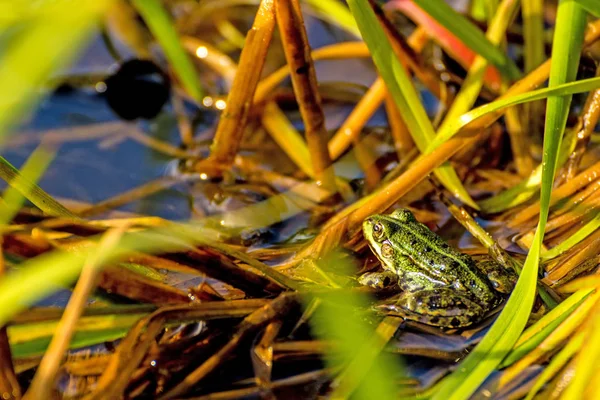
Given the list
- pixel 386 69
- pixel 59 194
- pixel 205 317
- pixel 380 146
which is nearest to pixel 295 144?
pixel 380 146

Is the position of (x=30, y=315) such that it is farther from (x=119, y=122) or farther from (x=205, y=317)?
(x=119, y=122)

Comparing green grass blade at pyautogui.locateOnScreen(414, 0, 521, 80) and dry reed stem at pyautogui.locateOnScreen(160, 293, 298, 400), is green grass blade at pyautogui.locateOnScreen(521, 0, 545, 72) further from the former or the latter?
dry reed stem at pyautogui.locateOnScreen(160, 293, 298, 400)

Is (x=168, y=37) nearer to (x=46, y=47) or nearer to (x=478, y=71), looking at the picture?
(x=478, y=71)

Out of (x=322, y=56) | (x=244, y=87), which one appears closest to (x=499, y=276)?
(x=244, y=87)

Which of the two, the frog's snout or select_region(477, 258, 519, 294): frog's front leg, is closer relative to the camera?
select_region(477, 258, 519, 294): frog's front leg

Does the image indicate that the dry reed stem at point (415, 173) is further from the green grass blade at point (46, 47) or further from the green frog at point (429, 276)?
the green grass blade at point (46, 47)

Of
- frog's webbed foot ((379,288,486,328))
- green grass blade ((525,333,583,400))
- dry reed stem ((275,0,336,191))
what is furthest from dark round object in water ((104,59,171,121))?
green grass blade ((525,333,583,400))
